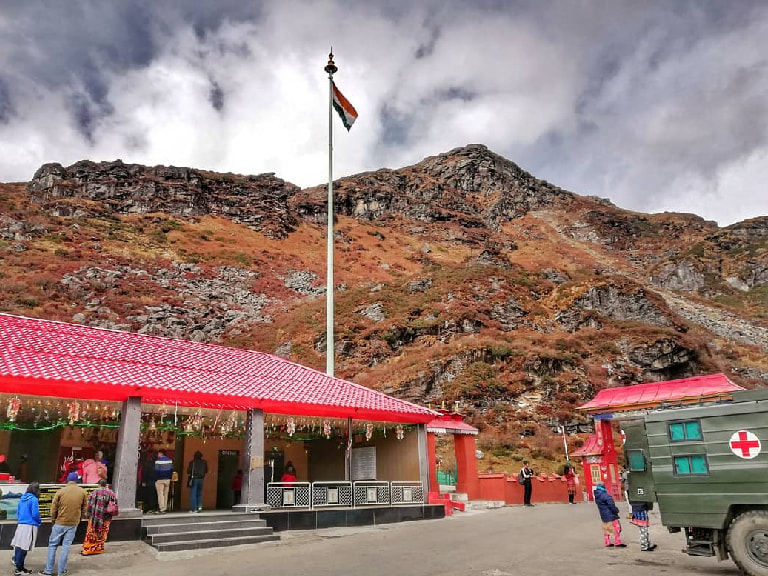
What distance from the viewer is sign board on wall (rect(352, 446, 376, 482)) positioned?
64.3 feet

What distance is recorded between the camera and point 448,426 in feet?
67.3

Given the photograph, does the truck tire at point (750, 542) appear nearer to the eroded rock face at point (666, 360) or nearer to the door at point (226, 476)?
the door at point (226, 476)

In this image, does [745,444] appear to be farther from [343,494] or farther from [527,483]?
[527,483]

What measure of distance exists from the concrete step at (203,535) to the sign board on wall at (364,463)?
6.54 meters

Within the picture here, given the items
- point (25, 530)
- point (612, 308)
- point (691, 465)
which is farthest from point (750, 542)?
point (612, 308)

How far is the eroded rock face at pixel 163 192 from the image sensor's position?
73.8 metres

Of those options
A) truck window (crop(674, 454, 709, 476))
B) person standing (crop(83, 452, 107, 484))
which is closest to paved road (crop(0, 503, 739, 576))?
truck window (crop(674, 454, 709, 476))

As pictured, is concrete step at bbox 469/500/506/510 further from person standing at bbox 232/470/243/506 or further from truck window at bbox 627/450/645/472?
truck window at bbox 627/450/645/472

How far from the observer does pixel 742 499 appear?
803 cm

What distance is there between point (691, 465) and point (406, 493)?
418 inches

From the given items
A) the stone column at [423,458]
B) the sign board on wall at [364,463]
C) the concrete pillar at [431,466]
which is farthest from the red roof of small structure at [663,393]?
the sign board on wall at [364,463]

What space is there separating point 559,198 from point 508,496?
100360mm

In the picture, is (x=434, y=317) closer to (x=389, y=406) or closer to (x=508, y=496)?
(x=508, y=496)

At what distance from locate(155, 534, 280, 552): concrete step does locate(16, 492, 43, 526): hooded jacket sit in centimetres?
291
